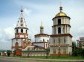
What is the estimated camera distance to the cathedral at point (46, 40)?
71688mm

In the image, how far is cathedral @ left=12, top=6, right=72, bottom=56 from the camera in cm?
7169

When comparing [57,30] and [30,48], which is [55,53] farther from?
[30,48]

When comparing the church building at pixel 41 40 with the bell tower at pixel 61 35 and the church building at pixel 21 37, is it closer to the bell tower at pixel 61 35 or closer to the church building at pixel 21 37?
the church building at pixel 21 37

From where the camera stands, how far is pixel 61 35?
2827 inches

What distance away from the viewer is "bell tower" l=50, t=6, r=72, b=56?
71438mm

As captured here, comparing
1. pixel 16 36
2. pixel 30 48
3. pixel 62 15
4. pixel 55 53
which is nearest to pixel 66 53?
pixel 55 53

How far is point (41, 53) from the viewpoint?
84750mm

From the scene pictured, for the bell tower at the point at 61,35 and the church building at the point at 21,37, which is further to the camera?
the church building at the point at 21,37

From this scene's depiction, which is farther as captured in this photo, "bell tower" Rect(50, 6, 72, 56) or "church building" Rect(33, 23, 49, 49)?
"church building" Rect(33, 23, 49, 49)

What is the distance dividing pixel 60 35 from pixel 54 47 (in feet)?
12.8

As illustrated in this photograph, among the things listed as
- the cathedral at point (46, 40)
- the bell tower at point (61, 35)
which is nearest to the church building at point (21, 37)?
the cathedral at point (46, 40)

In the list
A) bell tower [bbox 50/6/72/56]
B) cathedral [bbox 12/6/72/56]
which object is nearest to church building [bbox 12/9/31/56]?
cathedral [bbox 12/6/72/56]

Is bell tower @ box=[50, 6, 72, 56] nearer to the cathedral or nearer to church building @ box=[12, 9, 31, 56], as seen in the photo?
the cathedral

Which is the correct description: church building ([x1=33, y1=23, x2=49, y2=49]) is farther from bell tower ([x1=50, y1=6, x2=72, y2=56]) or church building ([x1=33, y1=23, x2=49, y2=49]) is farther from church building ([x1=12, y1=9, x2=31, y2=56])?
bell tower ([x1=50, y1=6, x2=72, y2=56])
